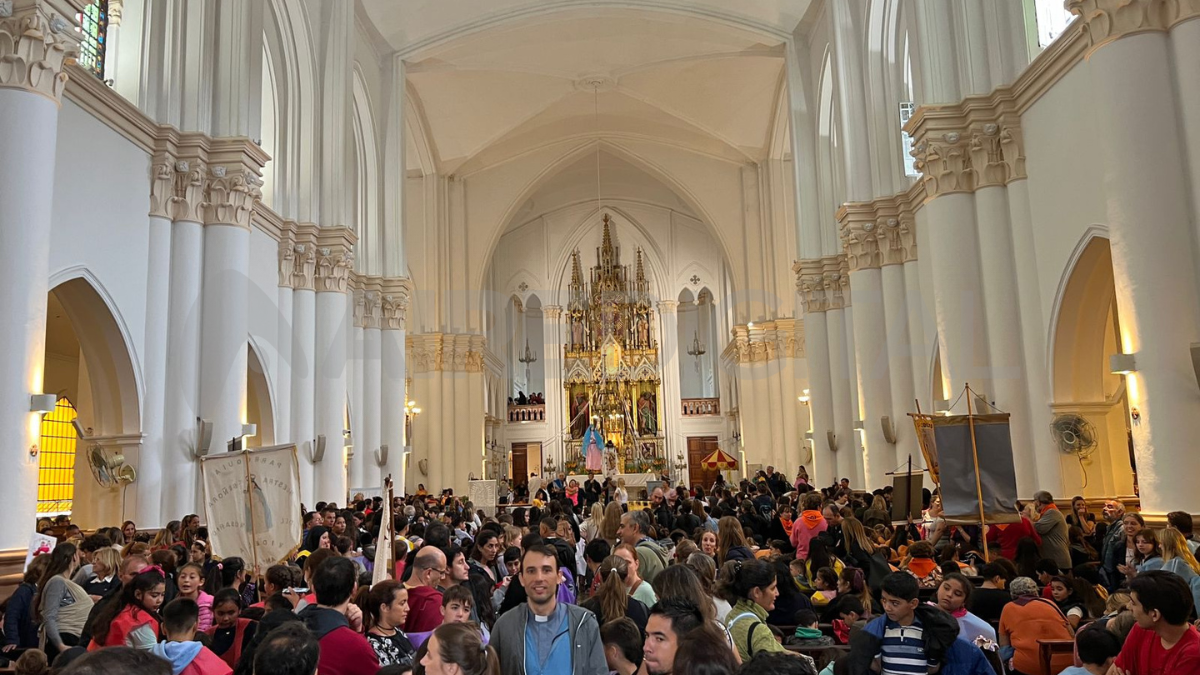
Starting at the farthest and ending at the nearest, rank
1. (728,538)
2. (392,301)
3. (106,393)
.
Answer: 1. (392,301)
2. (106,393)
3. (728,538)

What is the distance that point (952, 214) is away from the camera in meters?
13.8

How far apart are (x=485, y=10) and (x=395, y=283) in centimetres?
709

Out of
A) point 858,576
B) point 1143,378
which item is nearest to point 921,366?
point 1143,378

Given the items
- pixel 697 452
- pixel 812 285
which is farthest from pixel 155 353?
pixel 697 452

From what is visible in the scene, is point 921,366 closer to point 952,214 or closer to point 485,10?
point 952,214

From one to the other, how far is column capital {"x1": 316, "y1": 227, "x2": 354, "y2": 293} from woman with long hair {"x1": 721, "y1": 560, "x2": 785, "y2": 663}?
1546 centimetres

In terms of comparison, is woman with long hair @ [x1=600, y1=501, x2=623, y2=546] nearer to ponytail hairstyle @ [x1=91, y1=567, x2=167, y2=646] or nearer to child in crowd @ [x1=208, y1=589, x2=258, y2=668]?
child in crowd @ [x1=208, y1=589, x2=258, y2=668]

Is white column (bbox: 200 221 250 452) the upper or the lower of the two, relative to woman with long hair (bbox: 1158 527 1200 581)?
upper

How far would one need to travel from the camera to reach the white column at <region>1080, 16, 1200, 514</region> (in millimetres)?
9383

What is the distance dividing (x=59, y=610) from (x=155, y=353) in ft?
22.7

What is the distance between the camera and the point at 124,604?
5.26 metres

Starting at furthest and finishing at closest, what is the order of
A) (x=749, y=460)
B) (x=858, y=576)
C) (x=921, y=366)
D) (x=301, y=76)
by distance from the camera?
(x=749, y=460) < (x=301, y=76) < (x=921, y=366) < (x=858, y=576)

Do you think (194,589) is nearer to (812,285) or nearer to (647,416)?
(812,285)

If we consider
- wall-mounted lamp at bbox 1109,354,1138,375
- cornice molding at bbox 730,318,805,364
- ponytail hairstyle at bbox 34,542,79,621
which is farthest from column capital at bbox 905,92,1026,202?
cornice molding at bbox 730,318,805,364
